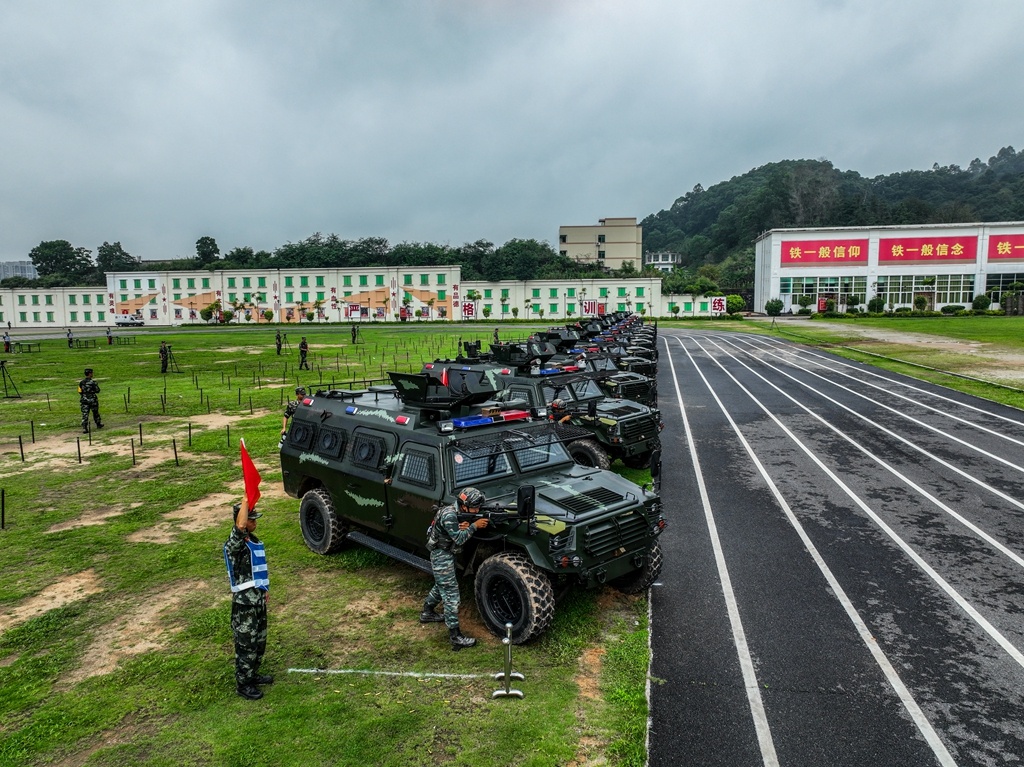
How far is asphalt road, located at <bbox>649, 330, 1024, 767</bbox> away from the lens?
564cm

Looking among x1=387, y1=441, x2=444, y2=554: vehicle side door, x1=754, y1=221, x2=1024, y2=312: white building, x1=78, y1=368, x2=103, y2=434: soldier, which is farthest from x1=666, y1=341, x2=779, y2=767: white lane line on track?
x1=754, y1=221, x2=1024, y2=312: white building

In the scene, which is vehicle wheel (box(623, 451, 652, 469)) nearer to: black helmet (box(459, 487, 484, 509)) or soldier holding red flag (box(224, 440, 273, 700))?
black helmet (box(459, 487, 484, 509))

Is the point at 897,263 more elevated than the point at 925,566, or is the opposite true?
the point at 897,263

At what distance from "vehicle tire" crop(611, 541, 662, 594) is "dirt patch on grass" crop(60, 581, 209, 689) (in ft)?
16.5

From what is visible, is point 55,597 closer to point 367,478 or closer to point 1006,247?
point 367,478

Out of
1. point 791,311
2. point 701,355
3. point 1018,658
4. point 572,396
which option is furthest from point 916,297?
point 1018,658

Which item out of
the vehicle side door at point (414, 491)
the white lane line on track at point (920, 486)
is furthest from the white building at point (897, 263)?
the vehicle side door at point (414, 491)

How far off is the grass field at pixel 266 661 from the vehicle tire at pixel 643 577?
161 millimetres

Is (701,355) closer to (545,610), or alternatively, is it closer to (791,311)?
(545,610)

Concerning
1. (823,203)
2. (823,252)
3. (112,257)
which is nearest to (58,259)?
(112,257)

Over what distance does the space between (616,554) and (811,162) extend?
153 metres

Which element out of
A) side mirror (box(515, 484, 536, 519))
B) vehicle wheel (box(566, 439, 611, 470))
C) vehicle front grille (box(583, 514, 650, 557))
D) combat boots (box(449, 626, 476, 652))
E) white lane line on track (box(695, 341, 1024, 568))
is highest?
side mirror (box(515, 484, 536, 519))

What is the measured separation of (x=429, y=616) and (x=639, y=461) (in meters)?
7.04

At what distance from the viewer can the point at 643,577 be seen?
792cm
